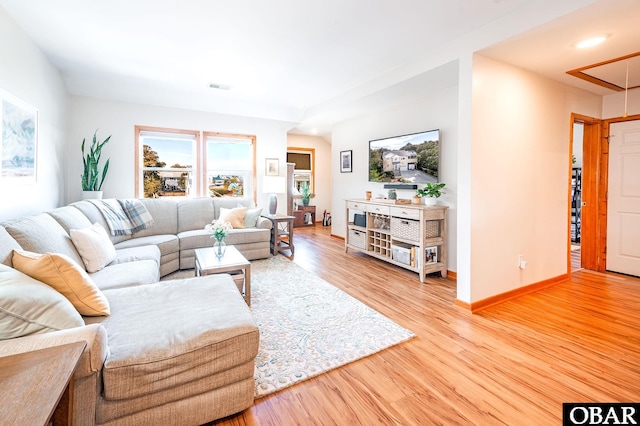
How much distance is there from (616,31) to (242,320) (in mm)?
3382

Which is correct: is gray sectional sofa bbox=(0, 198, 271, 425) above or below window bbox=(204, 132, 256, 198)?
below

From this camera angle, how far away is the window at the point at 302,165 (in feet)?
26.6

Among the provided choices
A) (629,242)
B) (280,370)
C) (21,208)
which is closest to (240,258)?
(280,370)

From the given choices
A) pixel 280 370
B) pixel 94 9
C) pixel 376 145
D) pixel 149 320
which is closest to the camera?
pixel 149 320

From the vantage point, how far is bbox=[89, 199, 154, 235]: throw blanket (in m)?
3.63

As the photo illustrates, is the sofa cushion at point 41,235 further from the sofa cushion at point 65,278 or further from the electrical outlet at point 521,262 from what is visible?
the electrical outlet at point 521,262

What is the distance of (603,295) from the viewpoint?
10.6 feet

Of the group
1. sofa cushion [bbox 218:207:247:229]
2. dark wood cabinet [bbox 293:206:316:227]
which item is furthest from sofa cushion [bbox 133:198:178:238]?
dark wood cabinet [bbox 293:206:316:227]

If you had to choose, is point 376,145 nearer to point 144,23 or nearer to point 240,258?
point 240,258

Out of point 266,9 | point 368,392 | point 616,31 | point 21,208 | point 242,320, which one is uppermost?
point 266,9

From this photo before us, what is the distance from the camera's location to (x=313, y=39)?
115 inches

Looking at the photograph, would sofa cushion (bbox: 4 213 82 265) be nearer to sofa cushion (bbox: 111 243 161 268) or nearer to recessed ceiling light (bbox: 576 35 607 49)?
sofa cushion (bbox: 111 243 161 268)

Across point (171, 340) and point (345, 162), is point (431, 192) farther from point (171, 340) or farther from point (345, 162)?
point (171, 340)

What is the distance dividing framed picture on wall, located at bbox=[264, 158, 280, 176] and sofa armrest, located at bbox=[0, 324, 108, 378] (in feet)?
15.8
